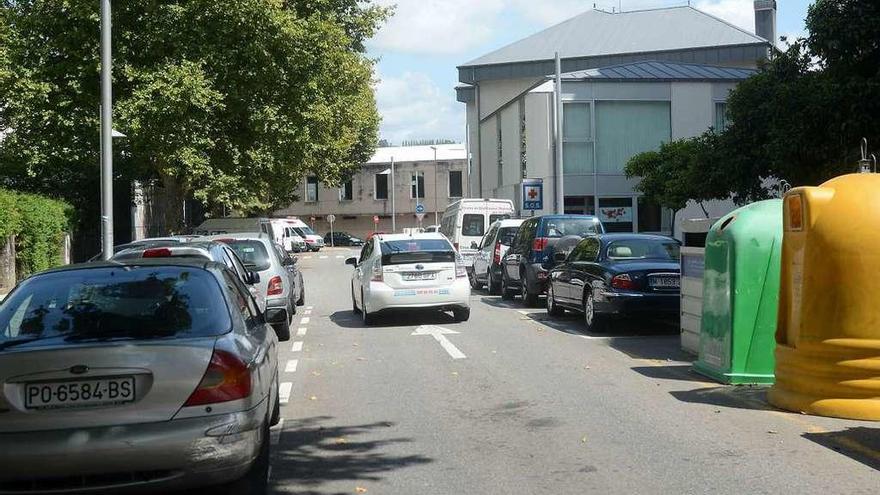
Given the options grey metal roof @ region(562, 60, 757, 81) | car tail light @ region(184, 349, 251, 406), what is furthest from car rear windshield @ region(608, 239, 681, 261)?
grey metal roof @ region(562, 60, 757, 81)

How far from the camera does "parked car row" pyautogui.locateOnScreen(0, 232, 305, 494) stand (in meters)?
5.20

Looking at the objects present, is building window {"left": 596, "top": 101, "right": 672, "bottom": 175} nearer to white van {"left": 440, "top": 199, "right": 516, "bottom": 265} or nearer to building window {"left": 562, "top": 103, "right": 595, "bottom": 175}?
building window {"left": 562, "top": 103, "right": 595, "bottom": 175}

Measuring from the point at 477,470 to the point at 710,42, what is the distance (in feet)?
172

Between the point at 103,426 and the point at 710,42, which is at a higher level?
the point at 710,42

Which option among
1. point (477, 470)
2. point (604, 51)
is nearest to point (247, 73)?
point (477, 470)

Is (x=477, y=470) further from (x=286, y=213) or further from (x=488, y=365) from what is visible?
(x=286, y=213)

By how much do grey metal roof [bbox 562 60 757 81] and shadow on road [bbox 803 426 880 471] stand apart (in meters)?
34.2

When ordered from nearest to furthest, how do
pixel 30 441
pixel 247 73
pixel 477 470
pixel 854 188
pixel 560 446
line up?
pixel 30 441 < pixel 477 470 < pixel 560 446 < pixel 854 188 < pixel 247 73

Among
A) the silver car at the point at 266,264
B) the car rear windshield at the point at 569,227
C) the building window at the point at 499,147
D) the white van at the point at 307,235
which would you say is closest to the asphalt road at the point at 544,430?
the silver car at the point at 266,264

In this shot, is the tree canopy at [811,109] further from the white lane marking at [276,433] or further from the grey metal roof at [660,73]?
the grey metal roof at [660,73]

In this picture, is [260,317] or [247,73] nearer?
[260,317]

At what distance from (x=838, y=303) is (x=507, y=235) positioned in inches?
651

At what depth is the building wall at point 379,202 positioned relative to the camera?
286 feet

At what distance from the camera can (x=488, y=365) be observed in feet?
38.8
